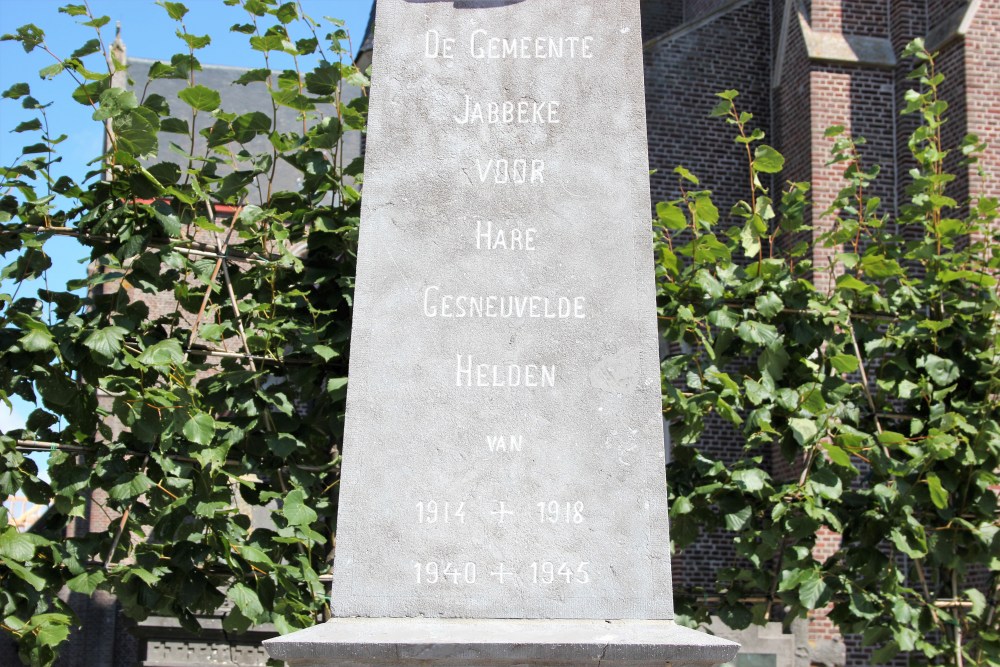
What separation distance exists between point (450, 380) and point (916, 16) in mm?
12371

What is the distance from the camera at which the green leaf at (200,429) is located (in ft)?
19.5

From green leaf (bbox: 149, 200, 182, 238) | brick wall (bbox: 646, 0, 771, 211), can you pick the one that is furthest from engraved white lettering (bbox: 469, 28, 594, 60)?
brick wall (bbox: 646, 0, 771, 211)

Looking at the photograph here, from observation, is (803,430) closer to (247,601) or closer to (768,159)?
(768,159)

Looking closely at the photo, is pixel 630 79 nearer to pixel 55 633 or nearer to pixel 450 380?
pixel 450 380

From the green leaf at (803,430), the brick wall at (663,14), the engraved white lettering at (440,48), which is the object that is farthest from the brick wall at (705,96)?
the engraved white lettering at (440,48)

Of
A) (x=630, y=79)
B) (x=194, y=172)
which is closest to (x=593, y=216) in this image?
(x=630, y=79)

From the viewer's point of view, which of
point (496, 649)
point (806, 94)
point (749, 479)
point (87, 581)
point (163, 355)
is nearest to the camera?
point (496, 649)

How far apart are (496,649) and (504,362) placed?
1068 mm

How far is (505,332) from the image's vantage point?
423 cm

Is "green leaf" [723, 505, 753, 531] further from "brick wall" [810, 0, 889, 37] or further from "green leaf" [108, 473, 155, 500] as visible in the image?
"brick wall" [810, 0, 889, 37]

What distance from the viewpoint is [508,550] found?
13.1ft

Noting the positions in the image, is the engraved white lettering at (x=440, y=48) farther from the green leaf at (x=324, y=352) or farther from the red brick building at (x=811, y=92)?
the red brick building at (x=811, y=92)

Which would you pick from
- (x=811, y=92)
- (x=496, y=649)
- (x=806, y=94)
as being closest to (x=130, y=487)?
(x=496, y=649)

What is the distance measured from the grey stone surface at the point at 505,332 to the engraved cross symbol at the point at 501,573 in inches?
0.6
